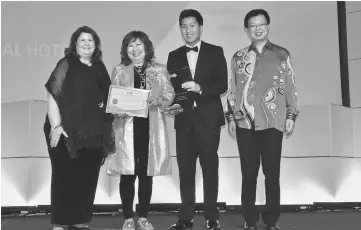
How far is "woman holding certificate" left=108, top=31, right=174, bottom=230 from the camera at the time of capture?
9.60 ft

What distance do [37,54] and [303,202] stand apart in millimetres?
3273

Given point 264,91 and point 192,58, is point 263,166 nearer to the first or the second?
point 264,91

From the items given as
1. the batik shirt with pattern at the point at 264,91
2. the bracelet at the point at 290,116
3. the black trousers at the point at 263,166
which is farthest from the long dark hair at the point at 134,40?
the bracelet at the point at 290,116

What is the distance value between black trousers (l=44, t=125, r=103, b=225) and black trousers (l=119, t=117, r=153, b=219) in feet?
1.02

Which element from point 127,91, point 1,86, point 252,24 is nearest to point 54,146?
point 127,91

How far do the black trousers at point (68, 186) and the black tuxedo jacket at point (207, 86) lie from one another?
857mm

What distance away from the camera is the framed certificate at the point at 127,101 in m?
2.85

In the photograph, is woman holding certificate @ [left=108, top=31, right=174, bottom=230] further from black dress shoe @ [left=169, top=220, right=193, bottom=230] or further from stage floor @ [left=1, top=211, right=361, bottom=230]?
stage floor @ [left=1, top=211, right=361, bottom=230]

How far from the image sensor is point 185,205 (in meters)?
3.11

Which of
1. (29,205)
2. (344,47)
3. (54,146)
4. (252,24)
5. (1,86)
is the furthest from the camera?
(344,47)

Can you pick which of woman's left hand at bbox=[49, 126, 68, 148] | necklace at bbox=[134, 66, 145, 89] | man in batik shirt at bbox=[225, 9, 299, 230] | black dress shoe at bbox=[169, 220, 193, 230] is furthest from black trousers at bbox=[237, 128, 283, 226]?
woman's left hand at bbox=[49, 126, 68, 148]

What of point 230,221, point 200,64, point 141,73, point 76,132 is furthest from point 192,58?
point 230,221

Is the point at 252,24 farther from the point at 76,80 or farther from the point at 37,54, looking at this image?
the point at 37,54

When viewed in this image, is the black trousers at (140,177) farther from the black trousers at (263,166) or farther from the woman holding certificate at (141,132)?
the black trousers at (263,166)
